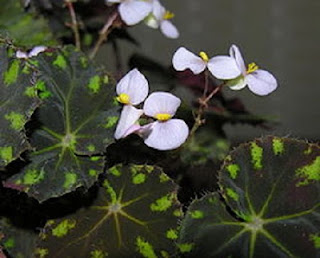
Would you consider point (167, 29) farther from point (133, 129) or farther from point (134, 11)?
point (133, 129)

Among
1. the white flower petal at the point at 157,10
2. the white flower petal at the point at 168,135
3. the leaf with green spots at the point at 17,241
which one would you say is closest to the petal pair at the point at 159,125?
the white flower petal at the point at 168,135

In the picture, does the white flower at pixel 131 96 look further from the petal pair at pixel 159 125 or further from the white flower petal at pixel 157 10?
the white flower petal at pixel 157 10

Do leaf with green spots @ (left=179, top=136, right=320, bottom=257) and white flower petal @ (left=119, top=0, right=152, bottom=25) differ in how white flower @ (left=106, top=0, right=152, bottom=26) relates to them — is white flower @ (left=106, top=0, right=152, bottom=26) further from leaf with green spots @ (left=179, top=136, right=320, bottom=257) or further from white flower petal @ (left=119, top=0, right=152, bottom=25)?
leaf with green spots @ (left=179, top=136, right=320, bottom=257)

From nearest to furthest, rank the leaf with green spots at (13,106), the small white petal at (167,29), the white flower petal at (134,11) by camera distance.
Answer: the leaf with green spots at (13,106)
the white flower petal at (134,11)
the small white petal at (167,29)

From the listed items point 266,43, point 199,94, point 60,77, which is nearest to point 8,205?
point 60,77

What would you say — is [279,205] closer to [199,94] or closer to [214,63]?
[214,63]

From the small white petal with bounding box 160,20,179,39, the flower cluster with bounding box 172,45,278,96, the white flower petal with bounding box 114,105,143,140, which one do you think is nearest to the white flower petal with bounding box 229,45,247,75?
the flower cluster with bounding box 172,45,278,96
